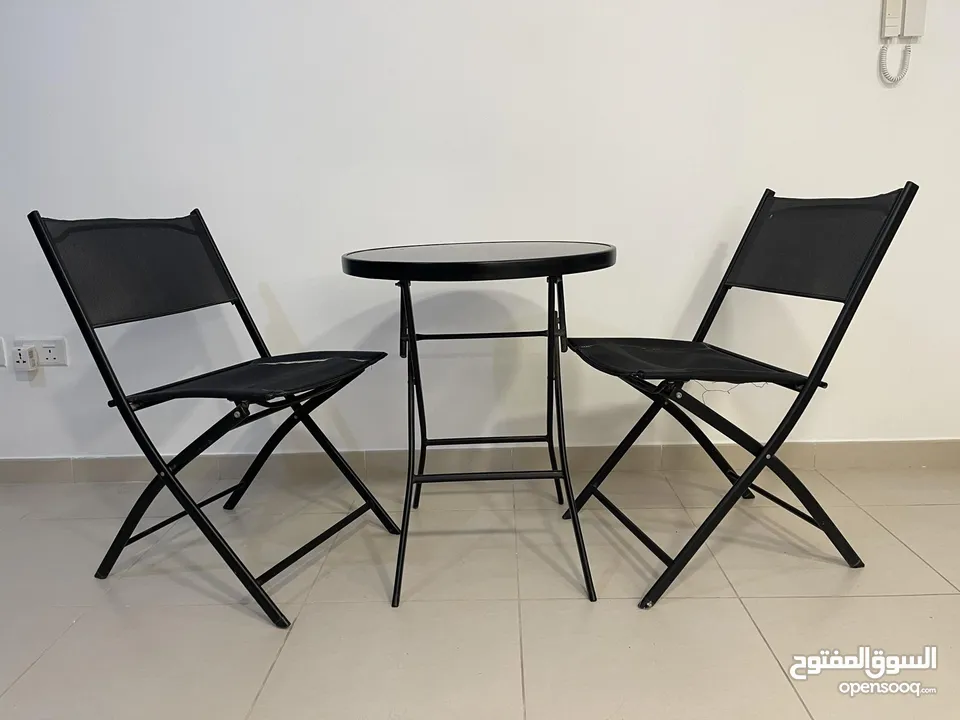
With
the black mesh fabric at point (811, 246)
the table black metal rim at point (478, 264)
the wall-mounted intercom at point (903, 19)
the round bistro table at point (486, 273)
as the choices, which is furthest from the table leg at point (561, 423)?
the wall-mounted intercom at point (903, 19)

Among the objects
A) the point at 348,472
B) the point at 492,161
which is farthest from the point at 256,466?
the point at 492,161

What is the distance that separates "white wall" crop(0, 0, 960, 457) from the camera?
1.96 metres

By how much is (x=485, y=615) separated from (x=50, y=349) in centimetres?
166

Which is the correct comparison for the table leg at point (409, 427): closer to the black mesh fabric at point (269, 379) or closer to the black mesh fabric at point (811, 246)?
the black mesh fabric at point (269, 379)

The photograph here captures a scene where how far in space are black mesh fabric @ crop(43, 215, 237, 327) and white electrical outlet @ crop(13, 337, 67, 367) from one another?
0.70 meters

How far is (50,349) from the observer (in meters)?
2.17

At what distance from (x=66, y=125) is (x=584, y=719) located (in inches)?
83.3

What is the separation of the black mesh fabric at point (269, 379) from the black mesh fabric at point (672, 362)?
1.86ft

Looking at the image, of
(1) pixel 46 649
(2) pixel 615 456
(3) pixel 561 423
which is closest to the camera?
(1) pixel 46 649

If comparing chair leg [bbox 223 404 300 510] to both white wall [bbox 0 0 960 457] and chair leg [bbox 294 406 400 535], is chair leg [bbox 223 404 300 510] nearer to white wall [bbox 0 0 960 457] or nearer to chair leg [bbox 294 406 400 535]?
chair leg [bbox 294 406 400 535]

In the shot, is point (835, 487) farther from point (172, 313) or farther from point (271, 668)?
point (172, 313)

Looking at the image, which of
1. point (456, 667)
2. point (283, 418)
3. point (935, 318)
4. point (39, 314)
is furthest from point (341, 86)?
point (935, 318)

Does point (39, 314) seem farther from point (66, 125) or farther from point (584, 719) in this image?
point (584, 719)

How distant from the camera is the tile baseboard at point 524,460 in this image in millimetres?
2189
